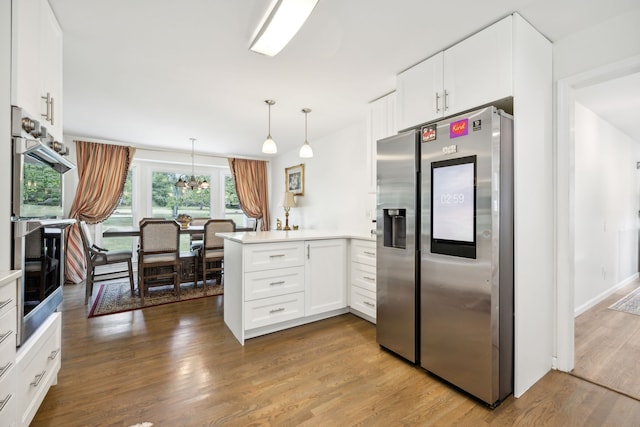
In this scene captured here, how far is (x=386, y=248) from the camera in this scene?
235 centimetres

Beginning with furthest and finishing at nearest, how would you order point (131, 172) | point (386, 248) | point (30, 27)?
point (131, 172)
point (386, 248)
point (30, 27)

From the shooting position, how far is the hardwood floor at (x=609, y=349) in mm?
1978

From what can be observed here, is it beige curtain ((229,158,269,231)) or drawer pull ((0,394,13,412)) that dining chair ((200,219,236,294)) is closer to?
beige curtain ((229,158,269,231))

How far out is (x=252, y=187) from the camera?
6.38 meters

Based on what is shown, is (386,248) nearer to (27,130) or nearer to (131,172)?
(27,130)

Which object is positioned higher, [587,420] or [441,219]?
[441,219]

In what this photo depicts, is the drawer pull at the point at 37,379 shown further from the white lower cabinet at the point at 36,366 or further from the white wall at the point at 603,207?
the white wall at the point at 603,207

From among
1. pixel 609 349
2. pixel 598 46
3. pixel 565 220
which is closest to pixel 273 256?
pixel 565 220

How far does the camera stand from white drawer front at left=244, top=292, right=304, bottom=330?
2545 millimetres

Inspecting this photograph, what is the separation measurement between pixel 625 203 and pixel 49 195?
6.64 m

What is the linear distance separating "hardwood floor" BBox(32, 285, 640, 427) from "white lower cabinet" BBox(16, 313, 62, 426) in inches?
7.0

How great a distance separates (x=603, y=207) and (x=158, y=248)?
18.5ft

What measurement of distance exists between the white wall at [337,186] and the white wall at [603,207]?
7.47ft

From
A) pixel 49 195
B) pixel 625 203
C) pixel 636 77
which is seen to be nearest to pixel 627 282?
pixel 625 203
